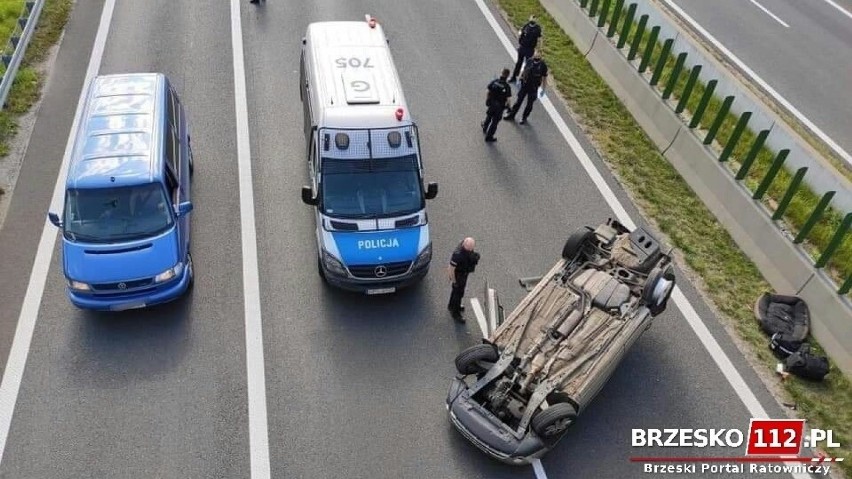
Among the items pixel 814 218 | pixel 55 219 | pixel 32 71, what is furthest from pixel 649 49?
pixel 32 71

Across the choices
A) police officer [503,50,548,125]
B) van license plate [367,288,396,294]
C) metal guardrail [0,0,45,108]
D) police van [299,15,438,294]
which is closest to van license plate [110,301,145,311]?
police van [299,15,438,294]

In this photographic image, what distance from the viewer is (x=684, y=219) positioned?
1249 cm

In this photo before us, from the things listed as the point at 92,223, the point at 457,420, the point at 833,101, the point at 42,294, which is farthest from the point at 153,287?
the point at 833,101

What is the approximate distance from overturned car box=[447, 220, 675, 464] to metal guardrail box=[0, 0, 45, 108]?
40.2 ft

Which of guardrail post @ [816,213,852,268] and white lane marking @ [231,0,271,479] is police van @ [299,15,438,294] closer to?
white lane marking @ [231,0,271,479]

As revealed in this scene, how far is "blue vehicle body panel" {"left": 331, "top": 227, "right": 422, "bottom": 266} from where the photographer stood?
1004cm

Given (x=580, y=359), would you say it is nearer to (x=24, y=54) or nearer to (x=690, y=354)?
(x=690, y=354)

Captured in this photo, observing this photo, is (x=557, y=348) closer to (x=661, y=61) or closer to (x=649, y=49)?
(x=661, y=61)

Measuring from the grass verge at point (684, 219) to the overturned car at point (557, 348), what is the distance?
2.17 m

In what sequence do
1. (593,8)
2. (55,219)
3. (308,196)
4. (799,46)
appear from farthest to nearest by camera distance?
(799,46) → (593,8) → (308,196) → (55,219)

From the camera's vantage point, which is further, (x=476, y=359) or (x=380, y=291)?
(x=380, y=291)

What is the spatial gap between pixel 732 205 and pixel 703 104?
238 cm

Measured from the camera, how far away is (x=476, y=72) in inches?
634

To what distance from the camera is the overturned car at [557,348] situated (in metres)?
8.15
